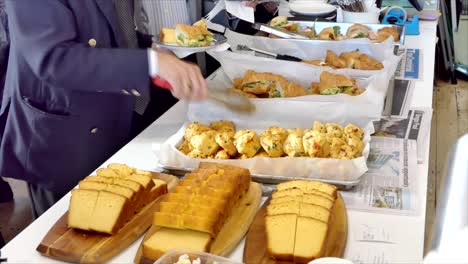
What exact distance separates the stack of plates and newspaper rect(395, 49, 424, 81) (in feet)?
1.30

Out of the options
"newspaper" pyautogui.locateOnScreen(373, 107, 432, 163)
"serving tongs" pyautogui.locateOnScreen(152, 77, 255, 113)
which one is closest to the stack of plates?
"newspaper" pyautogui.locateOnScreen(373, 107, 432, 163)

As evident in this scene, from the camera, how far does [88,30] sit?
1.46m

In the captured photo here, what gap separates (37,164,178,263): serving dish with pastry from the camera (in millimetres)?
1022

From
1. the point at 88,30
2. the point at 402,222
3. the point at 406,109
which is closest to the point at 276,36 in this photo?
the point at 406,109

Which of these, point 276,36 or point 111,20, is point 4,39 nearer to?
point 111,20

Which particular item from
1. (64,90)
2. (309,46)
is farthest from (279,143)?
(309,46)

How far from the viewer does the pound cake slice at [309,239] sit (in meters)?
0.97

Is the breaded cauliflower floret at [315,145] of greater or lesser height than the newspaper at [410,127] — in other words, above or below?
above

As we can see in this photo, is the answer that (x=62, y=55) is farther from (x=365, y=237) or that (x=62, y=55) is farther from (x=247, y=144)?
(x=365, y=237)

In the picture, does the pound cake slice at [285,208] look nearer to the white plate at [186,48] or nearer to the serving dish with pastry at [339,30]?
the white plate at [186,48]

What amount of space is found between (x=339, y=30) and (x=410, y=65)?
328mm

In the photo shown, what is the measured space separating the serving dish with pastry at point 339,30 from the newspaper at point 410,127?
555 millimetres

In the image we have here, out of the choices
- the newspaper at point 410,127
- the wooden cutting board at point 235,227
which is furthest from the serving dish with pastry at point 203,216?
the newspaper at point 410,127

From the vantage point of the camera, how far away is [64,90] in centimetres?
149
